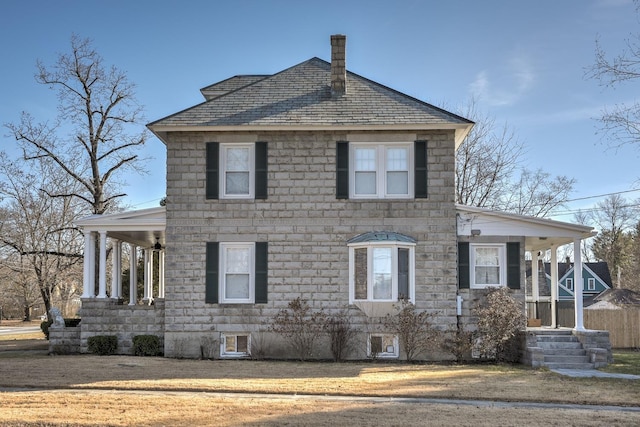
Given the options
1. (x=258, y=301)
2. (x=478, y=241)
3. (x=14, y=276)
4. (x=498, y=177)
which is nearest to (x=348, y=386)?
(x=258, y=301)

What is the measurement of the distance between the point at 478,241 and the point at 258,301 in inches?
246

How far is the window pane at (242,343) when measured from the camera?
762 inches

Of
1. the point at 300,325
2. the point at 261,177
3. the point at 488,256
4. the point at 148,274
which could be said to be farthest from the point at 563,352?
the point at 148,274

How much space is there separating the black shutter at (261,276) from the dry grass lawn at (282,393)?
6.29ft

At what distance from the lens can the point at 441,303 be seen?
18938 mm

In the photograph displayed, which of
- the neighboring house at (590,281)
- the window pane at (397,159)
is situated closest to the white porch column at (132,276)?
the window pane at (397,159)

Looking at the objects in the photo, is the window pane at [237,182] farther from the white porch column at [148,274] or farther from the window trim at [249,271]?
the white porch column at [148,274]

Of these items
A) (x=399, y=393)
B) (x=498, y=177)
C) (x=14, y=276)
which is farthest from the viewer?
(x=14, y=276)

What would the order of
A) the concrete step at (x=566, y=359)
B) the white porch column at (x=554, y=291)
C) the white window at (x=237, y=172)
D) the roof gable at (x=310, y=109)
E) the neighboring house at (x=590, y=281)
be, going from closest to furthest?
the concrete step at (x=566, y=359) → the roof gable at (x=310, y=109) → the white window at (x=237, y=172) → the white porch column at (x=554, y=291) → the neighboring house at (x=590, y=281)

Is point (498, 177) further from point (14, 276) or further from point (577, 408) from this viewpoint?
point (14, 276)

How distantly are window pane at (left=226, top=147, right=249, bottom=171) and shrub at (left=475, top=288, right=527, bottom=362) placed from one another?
24.5 feet

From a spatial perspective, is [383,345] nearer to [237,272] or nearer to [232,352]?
[232,352]

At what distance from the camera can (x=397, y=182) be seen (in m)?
19.3

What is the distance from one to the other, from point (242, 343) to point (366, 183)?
5571 millimetres
